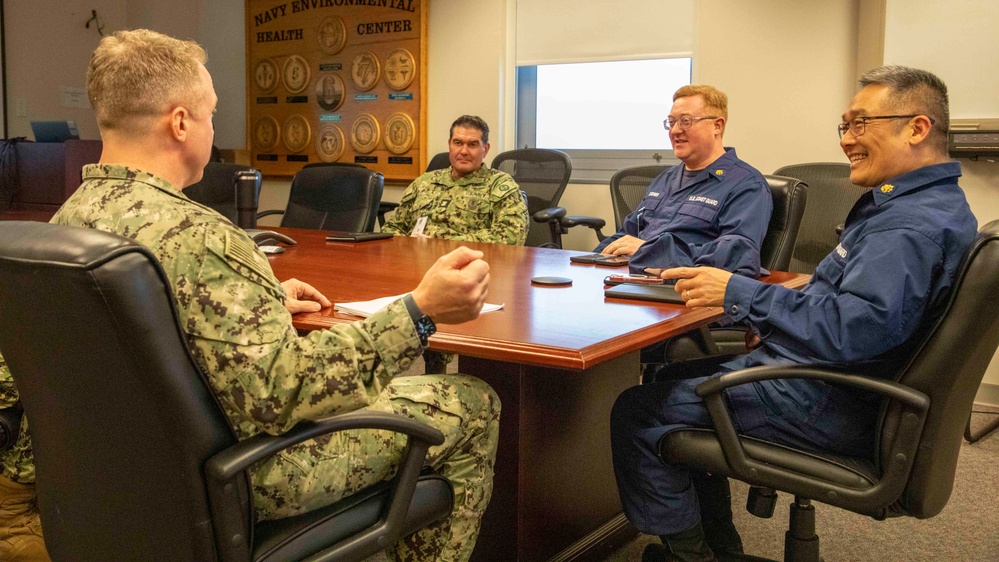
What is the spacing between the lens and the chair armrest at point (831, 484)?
1.47 metres

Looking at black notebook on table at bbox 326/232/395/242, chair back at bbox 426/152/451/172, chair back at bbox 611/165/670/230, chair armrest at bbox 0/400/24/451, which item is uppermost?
chair back at bbox 426/152/451/172

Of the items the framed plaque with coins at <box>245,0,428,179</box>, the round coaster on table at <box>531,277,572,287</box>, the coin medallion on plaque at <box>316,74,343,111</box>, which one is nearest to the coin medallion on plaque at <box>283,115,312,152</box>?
the framed plaque with coins at <box>245,0,428,179</box>

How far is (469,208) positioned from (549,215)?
51 centimetres

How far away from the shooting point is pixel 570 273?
7.92ft

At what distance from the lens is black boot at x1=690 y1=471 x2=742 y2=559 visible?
2070 mm

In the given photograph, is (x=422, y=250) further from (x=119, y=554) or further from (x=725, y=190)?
(x=119, y=554)

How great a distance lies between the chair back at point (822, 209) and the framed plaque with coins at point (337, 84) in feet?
8.82

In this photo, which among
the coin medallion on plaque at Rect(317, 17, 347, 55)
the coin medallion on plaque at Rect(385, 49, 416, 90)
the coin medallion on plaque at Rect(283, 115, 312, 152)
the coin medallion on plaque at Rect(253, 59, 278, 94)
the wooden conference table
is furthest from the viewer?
the coin medallion on plaque at Rect(253, 59, 278, 94)

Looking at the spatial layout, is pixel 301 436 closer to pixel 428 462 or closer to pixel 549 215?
pixel 428 462

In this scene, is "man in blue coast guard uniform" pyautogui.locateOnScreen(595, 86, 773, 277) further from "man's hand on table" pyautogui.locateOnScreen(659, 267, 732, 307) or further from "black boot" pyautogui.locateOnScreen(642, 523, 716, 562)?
"black boot" pyautogui.locateOnScreen(642, 523, 716, 562)

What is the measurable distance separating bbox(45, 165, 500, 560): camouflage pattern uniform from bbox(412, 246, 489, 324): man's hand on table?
40 mm

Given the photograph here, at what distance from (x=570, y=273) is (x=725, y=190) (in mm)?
709

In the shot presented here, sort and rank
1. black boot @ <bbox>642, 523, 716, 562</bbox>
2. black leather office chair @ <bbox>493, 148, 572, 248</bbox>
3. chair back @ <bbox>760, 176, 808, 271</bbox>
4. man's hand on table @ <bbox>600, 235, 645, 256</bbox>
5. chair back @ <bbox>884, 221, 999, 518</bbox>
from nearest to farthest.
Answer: chair back @ <bbox>884, 221, 999, 518</bbox> < black boot @ <bbox>642, 523, 716, 562</bbox> < chair back @ <bbox>760, 176, 808, 271</bbox> < man's hand on table @ <bbox>600, 235, 645, 256</bbox> < black leather office chair @ <bbox>493, 148, 572, 248</bbox>

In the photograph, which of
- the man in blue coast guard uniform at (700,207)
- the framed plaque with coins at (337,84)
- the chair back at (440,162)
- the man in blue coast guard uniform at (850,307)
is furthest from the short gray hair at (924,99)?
the framed plaque with coins at (337,84)
